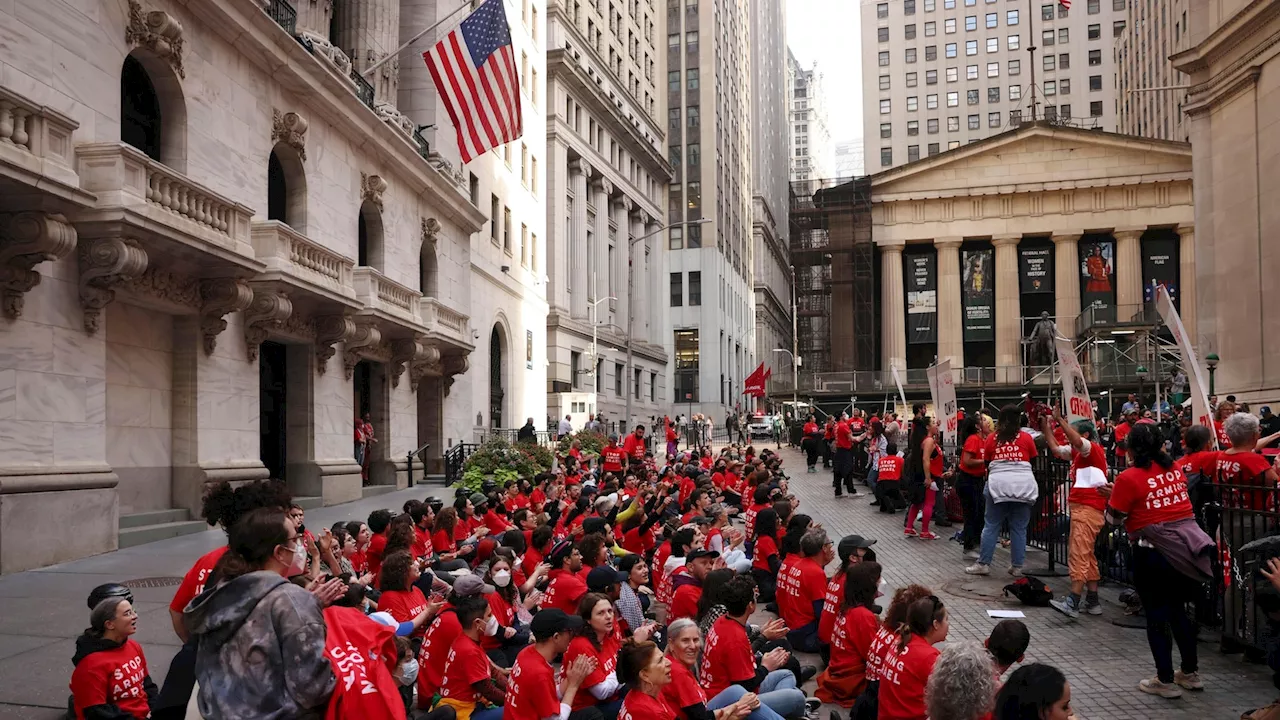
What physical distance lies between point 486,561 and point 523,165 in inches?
1273

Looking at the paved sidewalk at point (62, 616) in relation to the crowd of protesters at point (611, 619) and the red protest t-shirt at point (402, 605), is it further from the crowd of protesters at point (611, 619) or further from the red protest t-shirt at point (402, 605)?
the red protest t-shirt at point (402, 605)

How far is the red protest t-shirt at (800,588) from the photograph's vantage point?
9.14 metres

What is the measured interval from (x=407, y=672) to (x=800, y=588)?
420 cm

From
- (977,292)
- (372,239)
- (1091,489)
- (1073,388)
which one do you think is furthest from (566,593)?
(977,292)

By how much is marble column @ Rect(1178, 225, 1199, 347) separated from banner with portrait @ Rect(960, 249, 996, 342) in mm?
12023

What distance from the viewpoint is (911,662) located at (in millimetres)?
5605

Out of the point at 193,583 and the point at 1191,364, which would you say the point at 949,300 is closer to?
the point at 1191,364

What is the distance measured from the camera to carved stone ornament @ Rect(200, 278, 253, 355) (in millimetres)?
15969

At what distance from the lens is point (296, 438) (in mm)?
20922

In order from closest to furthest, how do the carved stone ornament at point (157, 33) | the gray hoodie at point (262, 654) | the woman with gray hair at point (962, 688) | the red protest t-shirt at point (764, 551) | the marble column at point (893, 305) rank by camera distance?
A: 1. the gray hoodie at point (262, 654)
2. the woman with gray hair at point (962, 688)
3. the red protest t-shirt at point (764, 551)
4. the carved stone ornament at point (157, 33)
5. the marble column at point (893, 305)

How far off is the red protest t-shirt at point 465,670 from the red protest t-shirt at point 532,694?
0.64 metres

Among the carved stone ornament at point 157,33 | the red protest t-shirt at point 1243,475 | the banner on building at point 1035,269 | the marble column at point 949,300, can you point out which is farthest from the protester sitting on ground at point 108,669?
the banner on building at point 1035,269

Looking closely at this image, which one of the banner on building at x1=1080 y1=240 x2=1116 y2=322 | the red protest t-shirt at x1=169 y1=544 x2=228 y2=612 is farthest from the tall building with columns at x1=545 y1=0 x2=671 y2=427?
the red protest t-shirt at x1=169 y1=544 x2=228 y2=612

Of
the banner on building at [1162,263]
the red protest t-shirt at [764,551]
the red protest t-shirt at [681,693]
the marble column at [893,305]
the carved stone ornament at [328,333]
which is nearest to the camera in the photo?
the red protest t-shirt at [681,693]
